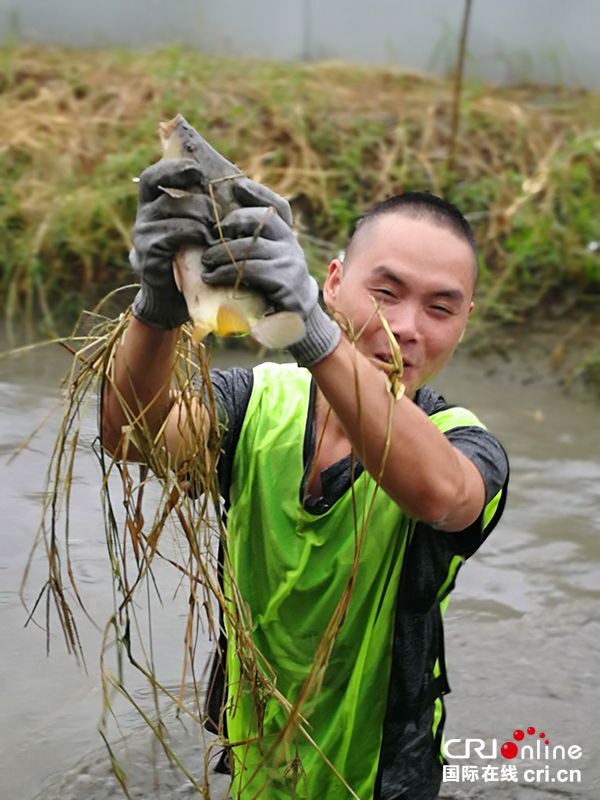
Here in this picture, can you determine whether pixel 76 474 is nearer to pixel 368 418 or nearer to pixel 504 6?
pixel 368 418

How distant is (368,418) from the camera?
5.69 ft

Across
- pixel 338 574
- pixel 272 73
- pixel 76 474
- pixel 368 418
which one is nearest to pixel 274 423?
pixel 338 574

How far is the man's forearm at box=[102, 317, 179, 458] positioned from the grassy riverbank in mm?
3286

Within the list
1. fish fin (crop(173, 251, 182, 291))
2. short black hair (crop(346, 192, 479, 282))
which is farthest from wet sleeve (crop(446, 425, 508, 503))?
fish fin (crop(173, 251, 182, 291))

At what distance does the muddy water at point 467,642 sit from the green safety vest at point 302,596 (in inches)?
12.2

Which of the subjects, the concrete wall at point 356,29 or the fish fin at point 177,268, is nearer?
the fish fin at point 177,268

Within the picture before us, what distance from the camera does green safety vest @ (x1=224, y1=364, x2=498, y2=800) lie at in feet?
6.92

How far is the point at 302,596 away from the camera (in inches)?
84.5

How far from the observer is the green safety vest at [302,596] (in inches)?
83.0

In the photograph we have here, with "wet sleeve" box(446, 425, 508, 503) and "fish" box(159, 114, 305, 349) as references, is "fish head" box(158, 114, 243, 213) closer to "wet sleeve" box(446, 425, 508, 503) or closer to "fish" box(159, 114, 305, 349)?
"fish" box(159, 114, 305, 349)

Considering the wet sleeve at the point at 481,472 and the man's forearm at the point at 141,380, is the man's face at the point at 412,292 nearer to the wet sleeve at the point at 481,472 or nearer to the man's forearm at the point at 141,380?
the wet sleeve at the point at 481,472

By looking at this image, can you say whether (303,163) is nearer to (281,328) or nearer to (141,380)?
(141,380)
